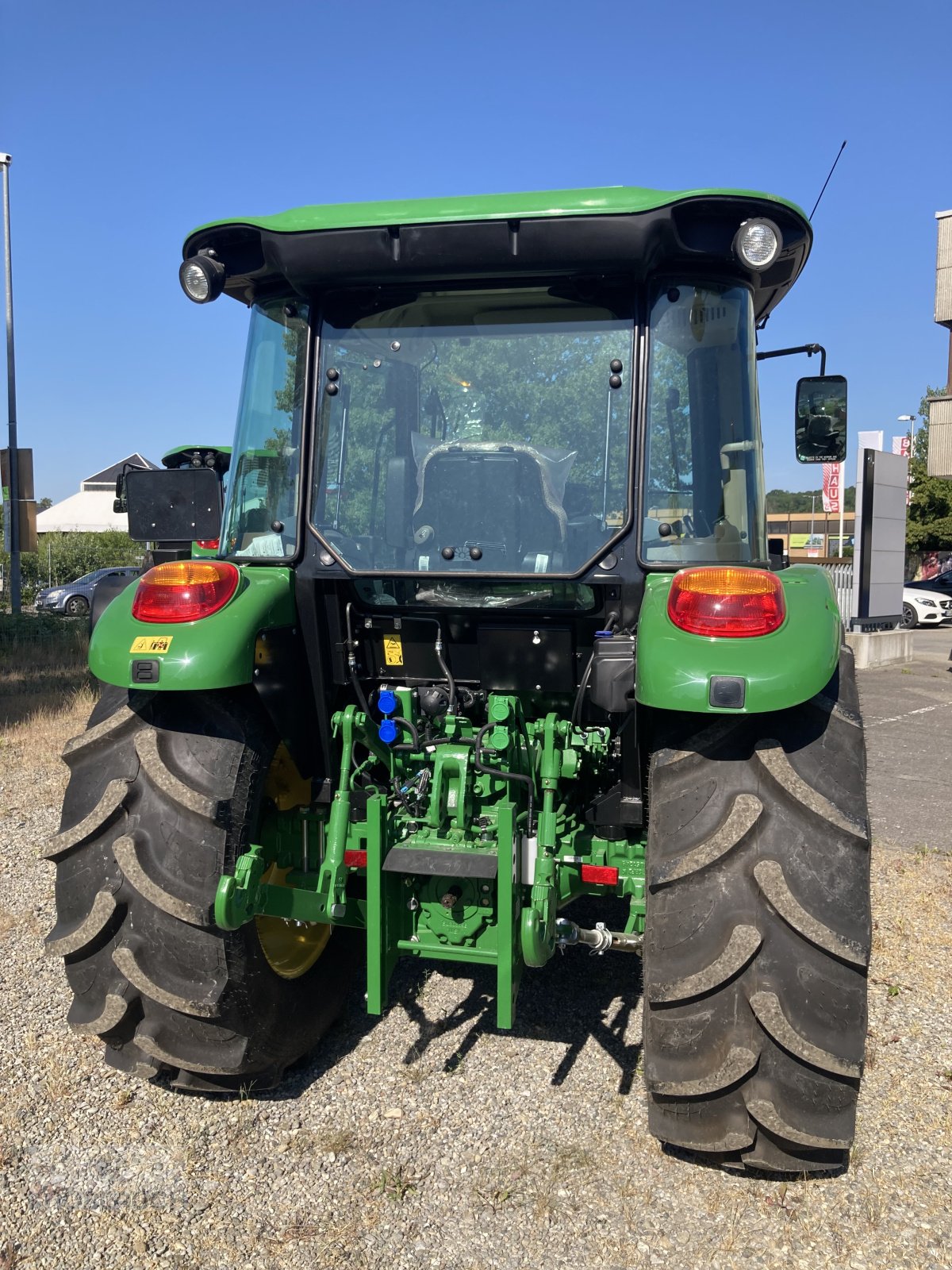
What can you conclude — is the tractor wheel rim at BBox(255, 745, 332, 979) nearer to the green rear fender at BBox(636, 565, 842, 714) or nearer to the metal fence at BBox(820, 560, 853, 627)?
the green rear fender at BBox(636, 565, 842, 714)

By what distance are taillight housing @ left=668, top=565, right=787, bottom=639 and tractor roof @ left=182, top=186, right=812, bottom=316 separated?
1.03 meters

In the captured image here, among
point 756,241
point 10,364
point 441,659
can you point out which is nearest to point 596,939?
point 441,659

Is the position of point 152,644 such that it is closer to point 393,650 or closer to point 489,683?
point 393,650

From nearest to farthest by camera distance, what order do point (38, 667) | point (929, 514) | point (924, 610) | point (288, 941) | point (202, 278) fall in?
1. point (202, 278)
2. point (288, 941)
3. point (38, 667)
4. point (924, 610)
5. point (929, 514)

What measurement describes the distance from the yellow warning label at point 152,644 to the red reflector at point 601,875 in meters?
1.47

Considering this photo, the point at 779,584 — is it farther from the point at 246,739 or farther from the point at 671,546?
the point at 246,739

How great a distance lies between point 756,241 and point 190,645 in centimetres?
205

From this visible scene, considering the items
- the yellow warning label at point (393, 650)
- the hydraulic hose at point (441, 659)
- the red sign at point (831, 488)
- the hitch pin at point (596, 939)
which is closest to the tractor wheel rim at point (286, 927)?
the yellow warning label at point (393, 650)

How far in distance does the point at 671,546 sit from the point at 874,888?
3.05 m

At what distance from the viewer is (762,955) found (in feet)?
8.40

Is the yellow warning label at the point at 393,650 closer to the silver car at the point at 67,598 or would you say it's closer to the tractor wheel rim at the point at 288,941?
the tractor wheel rim at the point at 288,941

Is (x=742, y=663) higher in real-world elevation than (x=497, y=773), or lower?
higher

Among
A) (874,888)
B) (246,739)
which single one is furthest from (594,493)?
(874,888)

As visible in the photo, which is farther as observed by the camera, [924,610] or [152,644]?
[924,610]
